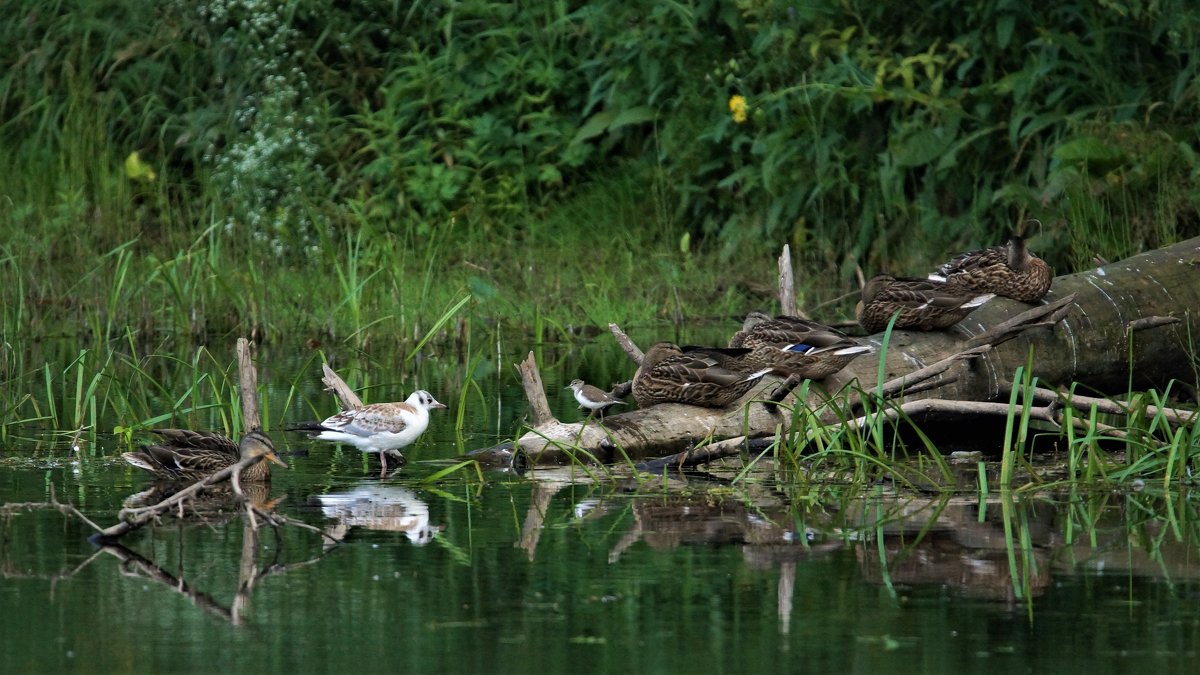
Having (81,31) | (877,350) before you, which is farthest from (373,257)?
(877,350)

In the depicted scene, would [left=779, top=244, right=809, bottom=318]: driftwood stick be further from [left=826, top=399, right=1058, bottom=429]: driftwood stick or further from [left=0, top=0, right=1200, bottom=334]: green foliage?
[left=0, top=0, right=1200, bottom=334]: green foliage

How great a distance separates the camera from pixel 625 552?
663 cm

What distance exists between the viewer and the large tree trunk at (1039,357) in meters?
9.04

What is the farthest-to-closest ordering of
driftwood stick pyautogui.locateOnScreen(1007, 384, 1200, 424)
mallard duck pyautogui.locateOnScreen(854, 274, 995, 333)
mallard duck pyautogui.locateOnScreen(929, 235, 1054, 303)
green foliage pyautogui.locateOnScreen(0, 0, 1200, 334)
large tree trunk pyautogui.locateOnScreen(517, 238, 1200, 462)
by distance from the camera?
1. green foliage pyautogui.locateOnScreen(0, 0, 1200, 334)
2. mallard duck pyautogui.locateOnScreen(929, 235, 1054, 303)
3. mallard duck pyautogui.locateOnScreen(854, 274, 995, 333)
4. large tree trunk pyautogui.locateOnScreen(517, 238, 1200, 462)
5. driftwood stick pyautogui.locateOnScreen(1007, 384, 1200, 424)

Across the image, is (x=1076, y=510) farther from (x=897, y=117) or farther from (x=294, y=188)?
(x=294, y=188)

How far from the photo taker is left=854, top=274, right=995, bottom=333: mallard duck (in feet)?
32.0

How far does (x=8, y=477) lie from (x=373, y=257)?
8.11 m

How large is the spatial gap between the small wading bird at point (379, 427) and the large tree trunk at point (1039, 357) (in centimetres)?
58

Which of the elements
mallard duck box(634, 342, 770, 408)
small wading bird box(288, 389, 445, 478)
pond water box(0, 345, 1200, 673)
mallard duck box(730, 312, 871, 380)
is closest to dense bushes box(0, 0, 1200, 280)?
mallard duck box(730, 312, 871, 380)

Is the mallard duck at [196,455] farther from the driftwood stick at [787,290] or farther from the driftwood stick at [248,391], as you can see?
the driftwood stick at [787,290]

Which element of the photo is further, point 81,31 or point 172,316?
point 81,31

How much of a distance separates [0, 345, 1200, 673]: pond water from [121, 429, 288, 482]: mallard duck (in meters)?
0.16

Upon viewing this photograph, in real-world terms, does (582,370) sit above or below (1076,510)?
above

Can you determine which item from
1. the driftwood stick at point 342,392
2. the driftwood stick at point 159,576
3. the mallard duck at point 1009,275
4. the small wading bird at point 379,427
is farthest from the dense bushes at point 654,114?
the driftwood stick at point 159,576
